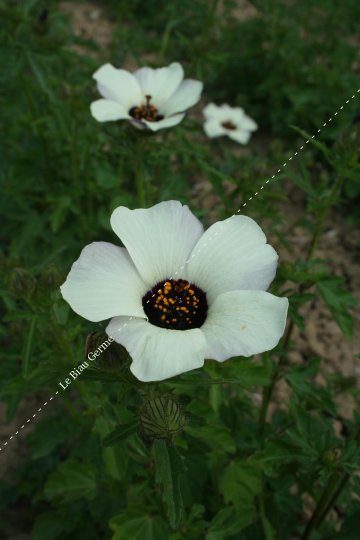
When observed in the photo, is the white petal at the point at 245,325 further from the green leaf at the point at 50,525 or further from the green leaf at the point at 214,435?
the green leaf at the point at 50,525

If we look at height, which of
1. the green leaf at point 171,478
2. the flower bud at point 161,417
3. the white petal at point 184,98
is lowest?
the green leaf at point 171,478

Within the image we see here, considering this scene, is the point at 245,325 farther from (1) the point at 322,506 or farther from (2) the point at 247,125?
(2) the point at 247,125

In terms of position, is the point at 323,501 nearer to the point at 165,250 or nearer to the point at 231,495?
the point at 231,495

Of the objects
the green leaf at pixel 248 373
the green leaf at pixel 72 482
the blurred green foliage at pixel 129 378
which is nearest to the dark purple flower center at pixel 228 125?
the blurred green foliage at pixel 129 378

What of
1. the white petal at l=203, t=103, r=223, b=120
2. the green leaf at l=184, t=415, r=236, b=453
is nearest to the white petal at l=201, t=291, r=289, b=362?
the green leaf at l=184, t=415, r=236, b=453

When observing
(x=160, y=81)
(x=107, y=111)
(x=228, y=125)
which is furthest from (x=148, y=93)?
(x=228, y=125)

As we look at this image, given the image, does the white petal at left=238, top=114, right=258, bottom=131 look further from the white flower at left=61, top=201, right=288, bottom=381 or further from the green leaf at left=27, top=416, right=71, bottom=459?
the white flower at left=61, top=201, right=288, bottom=381
